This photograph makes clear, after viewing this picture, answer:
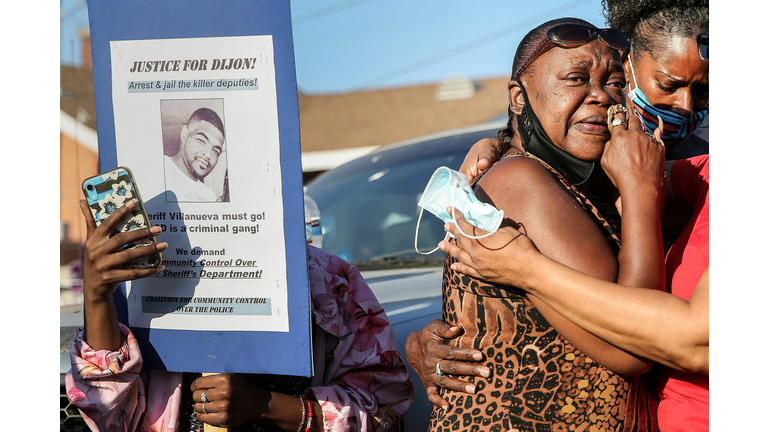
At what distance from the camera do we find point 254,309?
78.8 inches

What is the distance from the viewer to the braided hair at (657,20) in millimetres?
2637

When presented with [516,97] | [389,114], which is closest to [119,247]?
[516,97]

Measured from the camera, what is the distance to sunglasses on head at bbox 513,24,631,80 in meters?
1.93

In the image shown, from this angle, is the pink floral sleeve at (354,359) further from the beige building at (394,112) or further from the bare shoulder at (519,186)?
the beige building at (394,112)

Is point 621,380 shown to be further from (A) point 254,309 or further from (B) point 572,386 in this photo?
(A) point 254,309

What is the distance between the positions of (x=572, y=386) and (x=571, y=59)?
36.7 inches

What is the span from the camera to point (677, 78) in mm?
2617

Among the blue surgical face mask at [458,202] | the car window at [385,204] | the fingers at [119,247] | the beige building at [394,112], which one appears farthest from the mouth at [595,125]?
the beige building at [394,112]

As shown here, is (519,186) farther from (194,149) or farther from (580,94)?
(194,149)

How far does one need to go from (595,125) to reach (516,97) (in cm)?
28

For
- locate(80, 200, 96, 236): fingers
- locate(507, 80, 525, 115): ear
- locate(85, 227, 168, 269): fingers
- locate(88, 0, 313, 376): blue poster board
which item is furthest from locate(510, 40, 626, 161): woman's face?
locate(80, 200, 96, 236): fingers

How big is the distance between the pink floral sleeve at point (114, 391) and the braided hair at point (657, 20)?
89.9 inches

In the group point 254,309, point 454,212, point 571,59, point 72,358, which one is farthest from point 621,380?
point 72,358

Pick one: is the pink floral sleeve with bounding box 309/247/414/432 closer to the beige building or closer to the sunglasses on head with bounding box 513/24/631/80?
the sunglasses on head with bounding box 513/24/631/80
